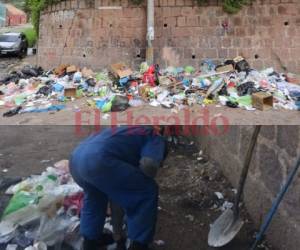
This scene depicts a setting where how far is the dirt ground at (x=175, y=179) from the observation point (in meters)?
3.60

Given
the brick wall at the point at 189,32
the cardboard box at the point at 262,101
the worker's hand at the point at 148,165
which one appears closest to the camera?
the worker's hand at the point at 148,165

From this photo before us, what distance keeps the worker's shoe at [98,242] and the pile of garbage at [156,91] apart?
Result: 1.03 metres

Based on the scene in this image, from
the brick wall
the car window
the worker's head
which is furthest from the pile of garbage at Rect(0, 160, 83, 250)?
the car window

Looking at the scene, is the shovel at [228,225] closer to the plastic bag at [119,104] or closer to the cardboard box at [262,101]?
the cardboard box at [262,101]

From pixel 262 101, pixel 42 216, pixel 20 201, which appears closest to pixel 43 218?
pixel 42 216

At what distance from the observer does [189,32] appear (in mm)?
7090

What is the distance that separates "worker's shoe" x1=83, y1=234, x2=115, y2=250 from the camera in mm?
3193

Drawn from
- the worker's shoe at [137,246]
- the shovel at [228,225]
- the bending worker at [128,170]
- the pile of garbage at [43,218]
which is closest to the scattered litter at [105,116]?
the bending worker at [128,170]

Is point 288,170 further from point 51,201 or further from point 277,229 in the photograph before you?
point 51,201

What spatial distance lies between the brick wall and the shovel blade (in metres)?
4.03

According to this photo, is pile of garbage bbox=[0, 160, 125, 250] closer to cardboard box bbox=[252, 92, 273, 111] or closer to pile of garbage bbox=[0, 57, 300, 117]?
pile of garbage bbox=[0, 57, 300, 117]

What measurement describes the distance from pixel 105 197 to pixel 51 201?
658mm

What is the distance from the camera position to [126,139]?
2979 millimetres

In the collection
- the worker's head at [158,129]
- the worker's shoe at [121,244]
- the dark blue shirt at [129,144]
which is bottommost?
the worker's shoe at [121,244]
